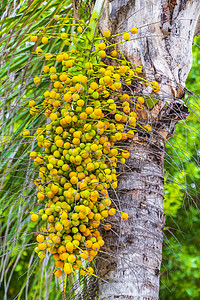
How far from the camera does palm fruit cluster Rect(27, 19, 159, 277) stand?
2.76 ft

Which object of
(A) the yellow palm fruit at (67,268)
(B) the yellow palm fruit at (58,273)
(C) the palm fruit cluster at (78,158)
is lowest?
(B) the yellow palm fruit at (58,273)

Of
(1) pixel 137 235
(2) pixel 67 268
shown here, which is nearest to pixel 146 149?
(1) pixel 137 235

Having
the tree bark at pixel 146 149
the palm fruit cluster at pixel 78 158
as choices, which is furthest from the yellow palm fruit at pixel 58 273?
the tree bark at pixel 146 149

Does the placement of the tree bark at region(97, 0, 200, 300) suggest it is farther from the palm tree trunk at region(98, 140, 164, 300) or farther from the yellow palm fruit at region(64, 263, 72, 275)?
the yellow palm fruit at region(64, 263, 72, 275)

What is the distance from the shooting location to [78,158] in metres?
0.86

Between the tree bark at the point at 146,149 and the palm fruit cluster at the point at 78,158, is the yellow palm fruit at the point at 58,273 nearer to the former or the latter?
the palm fruit cluster at the point at 78,158

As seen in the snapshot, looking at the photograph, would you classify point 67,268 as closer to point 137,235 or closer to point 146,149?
point 137,235

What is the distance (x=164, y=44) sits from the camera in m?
1.18

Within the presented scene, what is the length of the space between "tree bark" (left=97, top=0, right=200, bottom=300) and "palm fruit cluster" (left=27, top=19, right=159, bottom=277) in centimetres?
9

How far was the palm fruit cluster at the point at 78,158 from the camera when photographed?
840 millimetres

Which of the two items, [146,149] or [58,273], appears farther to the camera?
[146,149]

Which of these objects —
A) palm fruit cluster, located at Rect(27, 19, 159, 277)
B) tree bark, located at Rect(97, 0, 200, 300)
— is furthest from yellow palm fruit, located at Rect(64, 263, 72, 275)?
tree bark, located at Rect(97, 0, 200, 300)

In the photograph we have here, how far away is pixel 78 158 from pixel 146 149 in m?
0.32

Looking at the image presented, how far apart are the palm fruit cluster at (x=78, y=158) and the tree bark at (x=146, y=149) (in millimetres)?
85
